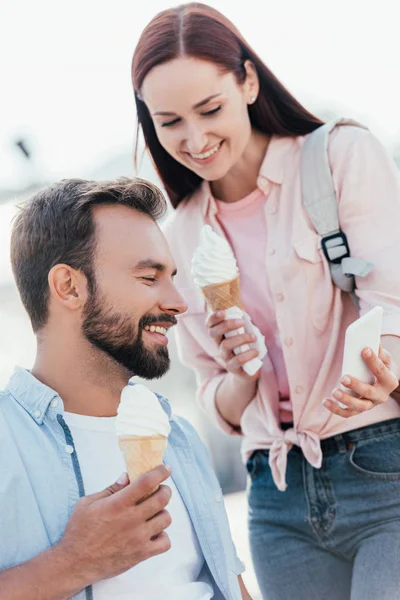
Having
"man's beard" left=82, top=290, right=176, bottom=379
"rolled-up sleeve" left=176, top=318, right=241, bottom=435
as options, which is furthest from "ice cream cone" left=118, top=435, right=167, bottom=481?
"rolled-up sleeve" left=176, top=318, right=241, bottom=435

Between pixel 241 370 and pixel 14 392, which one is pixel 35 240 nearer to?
pixel 14 392

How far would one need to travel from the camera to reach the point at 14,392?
2.50 m

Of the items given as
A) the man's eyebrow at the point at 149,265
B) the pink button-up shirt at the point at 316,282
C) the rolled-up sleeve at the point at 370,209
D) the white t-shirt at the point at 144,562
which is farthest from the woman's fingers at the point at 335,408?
the man's eyebrow at the point at 149,265

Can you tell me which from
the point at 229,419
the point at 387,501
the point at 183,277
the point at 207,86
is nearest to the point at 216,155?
the point at 207,86

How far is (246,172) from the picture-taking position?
320cm

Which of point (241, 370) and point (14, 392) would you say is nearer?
point (14, 392)

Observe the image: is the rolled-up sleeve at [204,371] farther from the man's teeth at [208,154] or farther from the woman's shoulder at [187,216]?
the man's teeth at [208,154]

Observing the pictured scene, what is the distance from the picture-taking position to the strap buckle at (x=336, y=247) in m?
2.88

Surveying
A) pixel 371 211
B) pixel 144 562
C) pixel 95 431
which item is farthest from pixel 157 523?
pixel 371 211

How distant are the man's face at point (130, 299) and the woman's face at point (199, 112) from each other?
38 cm

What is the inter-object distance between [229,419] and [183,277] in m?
0.57

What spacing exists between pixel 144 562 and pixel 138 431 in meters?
0.43

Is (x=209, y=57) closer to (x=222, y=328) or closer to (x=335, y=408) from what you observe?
(x=222, y=328)

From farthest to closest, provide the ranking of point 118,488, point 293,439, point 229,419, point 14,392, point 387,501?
1. point 229,419
2. point 293,439
3. point 387,501
4. point 14,392
5. point 118,488
